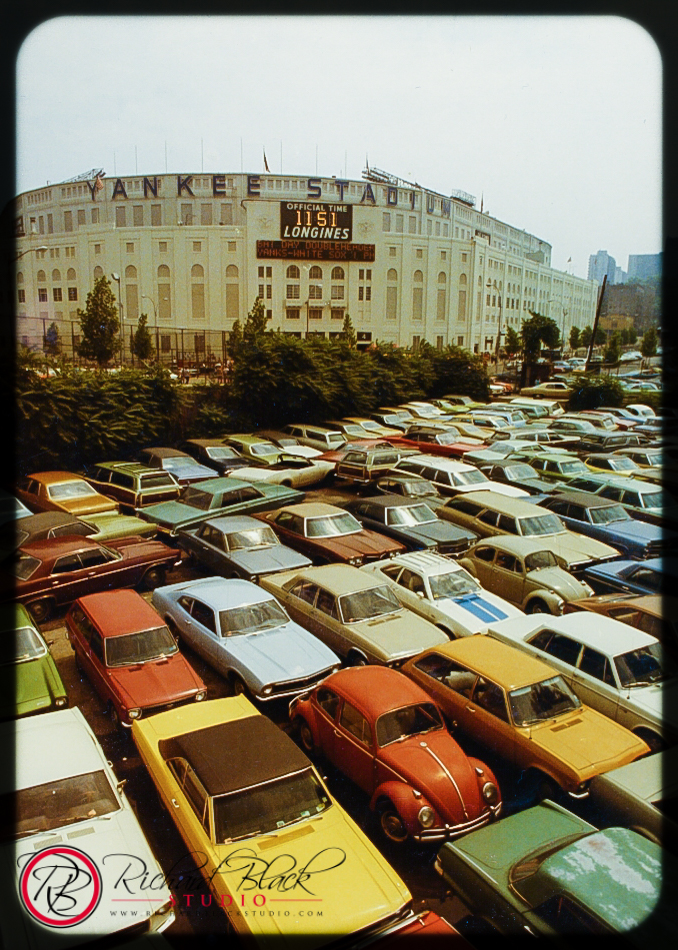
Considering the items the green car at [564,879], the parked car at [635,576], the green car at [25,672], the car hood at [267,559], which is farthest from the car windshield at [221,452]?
the green car at [564,879]

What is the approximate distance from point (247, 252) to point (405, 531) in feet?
125

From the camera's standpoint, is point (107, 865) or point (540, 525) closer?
point (107, 865)

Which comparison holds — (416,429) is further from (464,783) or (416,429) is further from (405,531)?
(464,783)

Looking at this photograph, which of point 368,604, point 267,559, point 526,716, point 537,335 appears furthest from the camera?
point 537,335

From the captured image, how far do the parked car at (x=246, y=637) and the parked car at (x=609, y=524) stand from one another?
5698mm

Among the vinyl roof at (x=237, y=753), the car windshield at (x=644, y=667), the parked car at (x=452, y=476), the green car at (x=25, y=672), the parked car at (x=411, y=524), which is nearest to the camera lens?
the vinyl roof at (x=237, y=753)

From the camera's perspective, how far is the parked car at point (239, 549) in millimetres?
8234

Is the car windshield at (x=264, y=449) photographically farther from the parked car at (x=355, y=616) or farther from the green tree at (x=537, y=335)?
the green tree at (x=537, y=335)

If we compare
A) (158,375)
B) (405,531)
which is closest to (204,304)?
(158,375)

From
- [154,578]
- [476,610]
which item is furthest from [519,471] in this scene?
[154,578]

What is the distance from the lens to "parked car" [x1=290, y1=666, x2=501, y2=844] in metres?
4.15

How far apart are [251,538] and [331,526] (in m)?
1.36

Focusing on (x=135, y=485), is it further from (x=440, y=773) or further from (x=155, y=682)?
(x=440, y=773)

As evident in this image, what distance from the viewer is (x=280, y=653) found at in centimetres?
594
